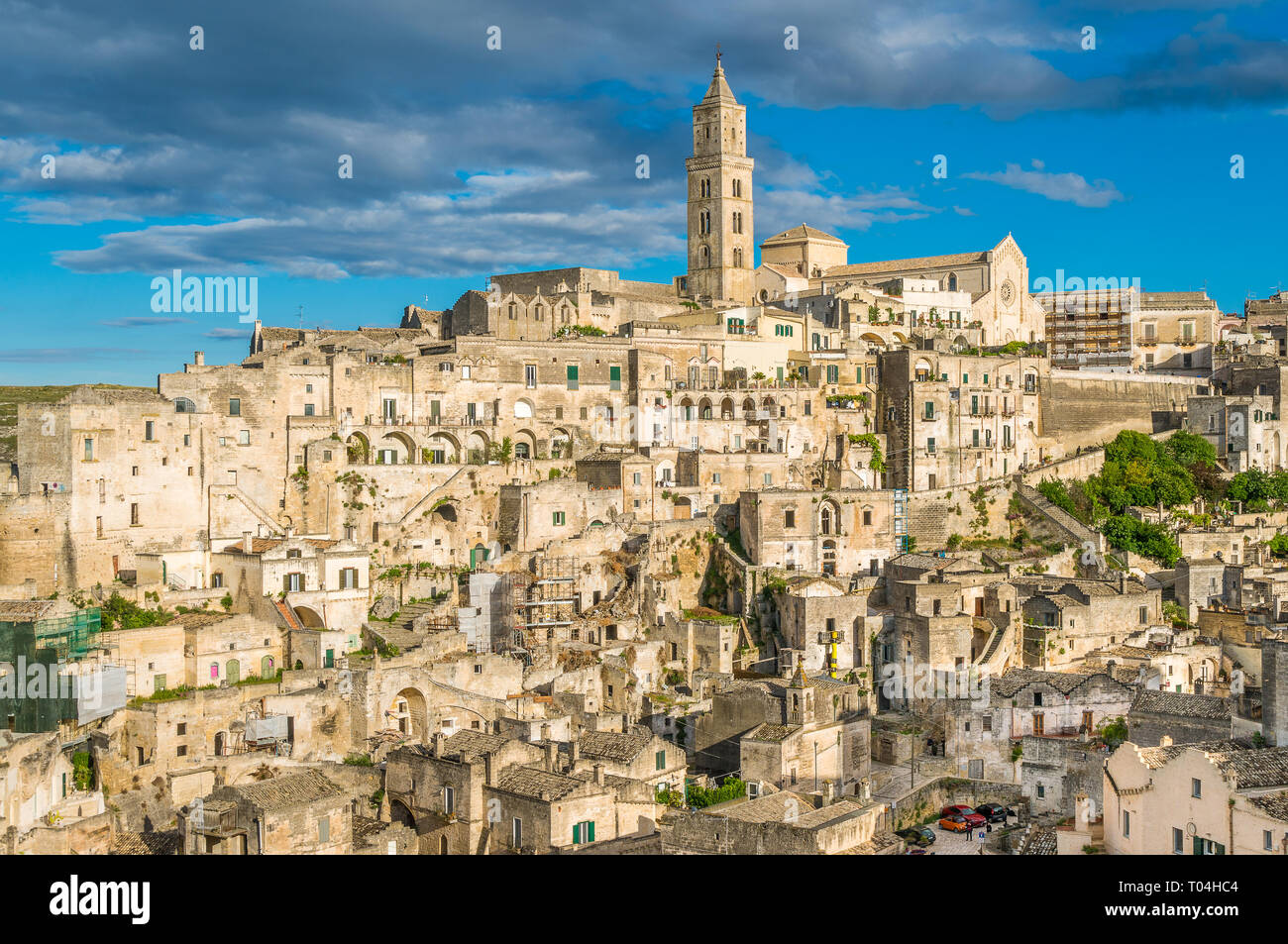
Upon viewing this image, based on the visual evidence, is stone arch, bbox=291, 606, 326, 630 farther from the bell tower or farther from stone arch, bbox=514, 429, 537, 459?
the bell tower

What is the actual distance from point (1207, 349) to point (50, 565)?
2232 inches

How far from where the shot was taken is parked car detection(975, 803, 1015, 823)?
29406 millimetres

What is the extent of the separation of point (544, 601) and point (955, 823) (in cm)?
1500

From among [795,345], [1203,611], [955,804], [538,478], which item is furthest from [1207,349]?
[955,804]

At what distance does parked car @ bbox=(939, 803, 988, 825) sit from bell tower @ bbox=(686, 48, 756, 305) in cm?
3957

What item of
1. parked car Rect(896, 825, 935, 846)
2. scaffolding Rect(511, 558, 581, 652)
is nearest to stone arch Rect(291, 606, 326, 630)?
scaffolding Rect(511, 558, 581, 652)

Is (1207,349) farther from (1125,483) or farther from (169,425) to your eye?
(169,425)

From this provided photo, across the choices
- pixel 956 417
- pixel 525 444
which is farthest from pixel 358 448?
pixel 956 417

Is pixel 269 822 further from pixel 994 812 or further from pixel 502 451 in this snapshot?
pixel 502 451

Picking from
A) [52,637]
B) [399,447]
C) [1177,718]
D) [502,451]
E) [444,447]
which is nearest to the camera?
[1177,718]

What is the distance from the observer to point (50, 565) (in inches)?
1387

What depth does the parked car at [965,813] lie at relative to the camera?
95.1 feet

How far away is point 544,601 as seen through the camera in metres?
39.2

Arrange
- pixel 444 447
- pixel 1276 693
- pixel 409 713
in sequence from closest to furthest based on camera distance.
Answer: pixel 1276 693 < pixel 409 713 < pixel 444 447
